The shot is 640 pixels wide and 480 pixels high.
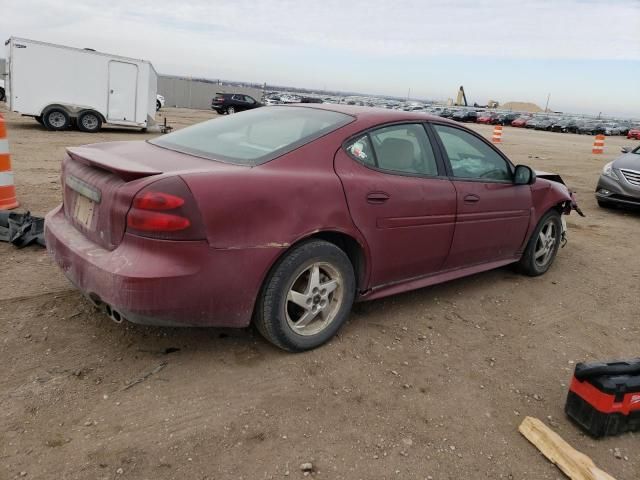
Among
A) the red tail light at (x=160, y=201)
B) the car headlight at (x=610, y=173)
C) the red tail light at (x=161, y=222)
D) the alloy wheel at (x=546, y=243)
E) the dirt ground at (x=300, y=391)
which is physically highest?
the car headlight at (x=610, y=173)

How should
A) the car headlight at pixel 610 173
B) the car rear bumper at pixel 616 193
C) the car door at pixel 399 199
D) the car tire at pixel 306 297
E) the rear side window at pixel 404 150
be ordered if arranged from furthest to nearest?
A: 1. the car headlight at pixel 610 173
2. the car rear bumper at pixel 616 193
3. the rear side window at pixel 404 150
4. the car door at pixel 399 199
5. the car tire at pixel 306 297

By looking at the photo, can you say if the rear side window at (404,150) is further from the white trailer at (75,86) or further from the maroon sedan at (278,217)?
the white trailer at (75,86)

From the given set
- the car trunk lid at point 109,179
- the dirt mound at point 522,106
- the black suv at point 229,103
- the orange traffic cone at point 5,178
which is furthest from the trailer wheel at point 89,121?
the dirt mound at point 522,106

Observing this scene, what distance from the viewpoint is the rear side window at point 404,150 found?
3.53 meters

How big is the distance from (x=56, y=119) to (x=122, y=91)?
2138 millimetres

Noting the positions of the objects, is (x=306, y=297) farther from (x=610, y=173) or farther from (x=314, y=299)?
(x=610, y=173)

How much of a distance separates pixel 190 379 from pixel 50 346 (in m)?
0.90

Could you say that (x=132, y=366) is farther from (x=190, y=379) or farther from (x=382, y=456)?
(x=382, y=456)

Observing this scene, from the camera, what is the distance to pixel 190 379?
2.89m

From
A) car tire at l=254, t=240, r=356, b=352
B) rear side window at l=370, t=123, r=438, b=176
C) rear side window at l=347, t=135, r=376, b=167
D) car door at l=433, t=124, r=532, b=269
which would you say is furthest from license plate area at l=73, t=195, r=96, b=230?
car door at l=433, t=124, r=532, b=269

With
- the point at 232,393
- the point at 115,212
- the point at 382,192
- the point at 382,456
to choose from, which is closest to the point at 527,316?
the point at 382,192

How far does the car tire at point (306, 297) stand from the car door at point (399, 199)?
0.27 meters

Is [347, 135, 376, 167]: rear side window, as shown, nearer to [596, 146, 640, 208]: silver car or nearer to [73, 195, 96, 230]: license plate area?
[73, 195, 96, 230]: license plate area

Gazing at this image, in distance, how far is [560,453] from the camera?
2.49 metres
